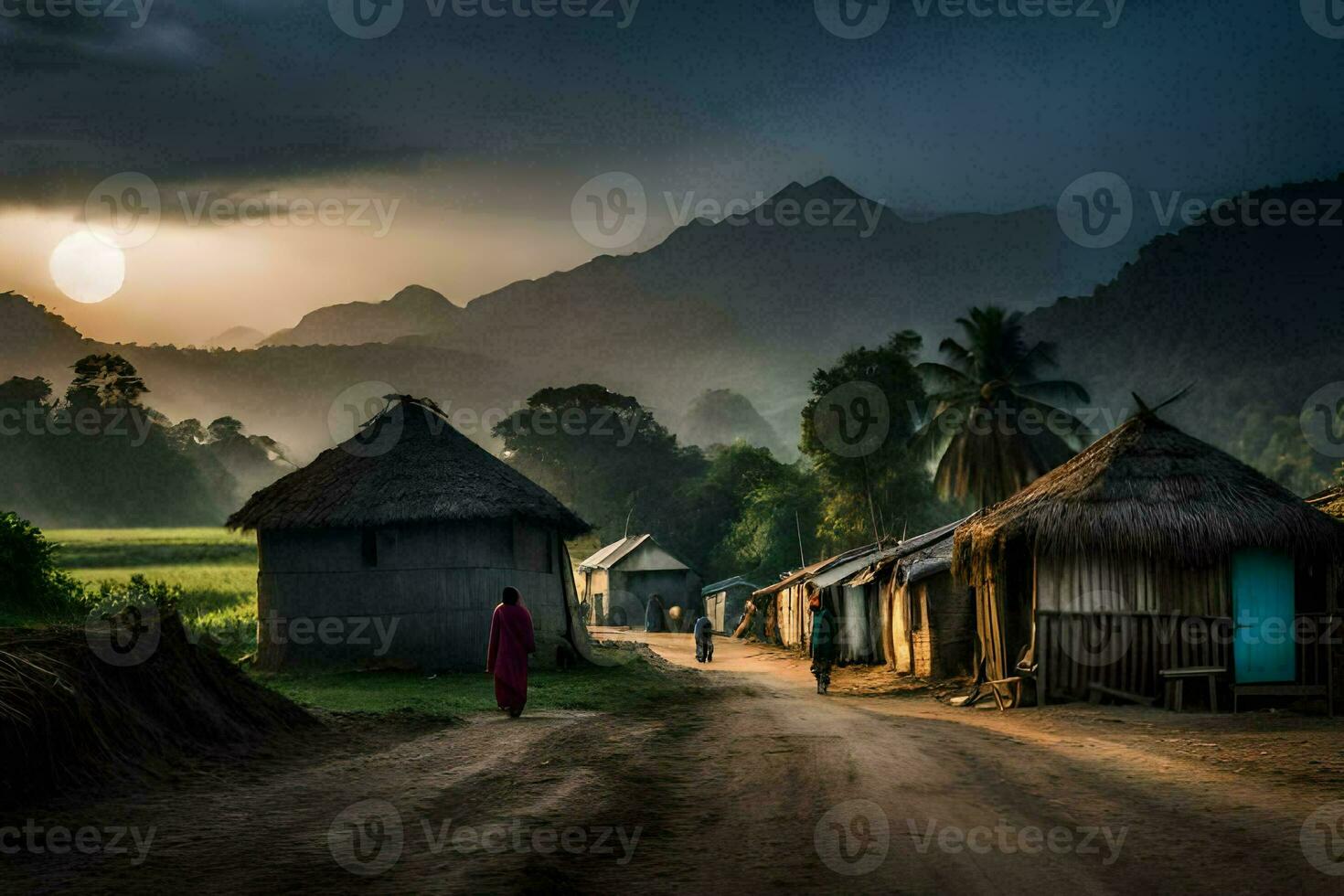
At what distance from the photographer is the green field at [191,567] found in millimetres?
28656

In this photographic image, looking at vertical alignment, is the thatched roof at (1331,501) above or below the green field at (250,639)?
above

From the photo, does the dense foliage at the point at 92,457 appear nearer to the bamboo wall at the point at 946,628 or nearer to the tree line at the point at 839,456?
the tree line at the point at 839,456

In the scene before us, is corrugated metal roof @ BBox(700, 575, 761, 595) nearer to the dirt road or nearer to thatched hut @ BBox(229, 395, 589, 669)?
thatched hut @ BBox(229, 395, 589, 669)

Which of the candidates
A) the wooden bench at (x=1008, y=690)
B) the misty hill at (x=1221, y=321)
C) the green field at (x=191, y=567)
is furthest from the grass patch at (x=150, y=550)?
the misty hill at (x=1221, y=321)

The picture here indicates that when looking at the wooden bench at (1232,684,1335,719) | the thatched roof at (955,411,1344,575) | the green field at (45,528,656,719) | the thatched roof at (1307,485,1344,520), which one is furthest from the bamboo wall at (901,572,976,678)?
the wooden bench at (1232,684,1335,719)

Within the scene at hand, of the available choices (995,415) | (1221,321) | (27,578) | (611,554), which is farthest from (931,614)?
(1221,321)

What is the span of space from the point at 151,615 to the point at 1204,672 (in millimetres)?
13708

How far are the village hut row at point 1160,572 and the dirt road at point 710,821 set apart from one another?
16.0ft

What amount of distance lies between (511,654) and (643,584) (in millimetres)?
46994

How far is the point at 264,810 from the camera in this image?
803 centimetres

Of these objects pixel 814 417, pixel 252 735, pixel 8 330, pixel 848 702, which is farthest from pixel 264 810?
pixel 8 330

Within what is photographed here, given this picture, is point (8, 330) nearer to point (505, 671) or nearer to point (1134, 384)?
point (505, 671)

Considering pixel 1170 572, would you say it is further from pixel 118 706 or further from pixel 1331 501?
pixel 118 706

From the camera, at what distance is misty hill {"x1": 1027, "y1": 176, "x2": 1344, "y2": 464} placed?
114312mm
